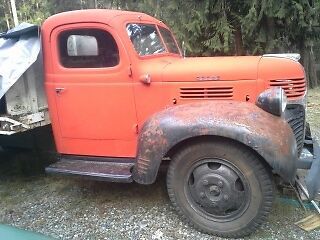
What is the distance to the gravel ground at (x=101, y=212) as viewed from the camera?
3225mm

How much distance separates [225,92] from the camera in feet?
11.1

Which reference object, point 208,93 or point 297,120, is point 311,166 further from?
point 208,93

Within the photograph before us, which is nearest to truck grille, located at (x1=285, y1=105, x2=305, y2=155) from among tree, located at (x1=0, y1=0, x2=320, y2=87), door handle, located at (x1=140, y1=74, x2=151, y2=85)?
door handle, located at (x1=140, y1=74, x2=151, y2=85)

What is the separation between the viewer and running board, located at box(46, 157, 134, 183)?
340 centimetres

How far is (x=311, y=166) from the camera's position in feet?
10.7

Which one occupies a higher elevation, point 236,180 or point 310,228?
point 236,180

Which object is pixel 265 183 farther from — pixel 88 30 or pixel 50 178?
pixel 50 178

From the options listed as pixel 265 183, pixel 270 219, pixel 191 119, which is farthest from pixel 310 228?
pixel 191 119

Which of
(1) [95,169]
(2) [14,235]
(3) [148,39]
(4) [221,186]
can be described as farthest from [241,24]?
(2) [14,235]

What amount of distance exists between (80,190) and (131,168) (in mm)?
901

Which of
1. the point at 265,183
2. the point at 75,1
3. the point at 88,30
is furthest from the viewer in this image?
the point at 75,1

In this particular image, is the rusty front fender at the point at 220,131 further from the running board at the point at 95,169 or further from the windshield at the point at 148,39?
the windshield at the point at 148,39

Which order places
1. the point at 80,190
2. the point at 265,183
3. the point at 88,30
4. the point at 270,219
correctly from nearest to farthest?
1. the point at 265,183
2. the point at 270,219
3. the point at 88,30
4. the point at 80,190

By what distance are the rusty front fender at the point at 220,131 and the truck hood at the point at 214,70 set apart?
0.88ft
